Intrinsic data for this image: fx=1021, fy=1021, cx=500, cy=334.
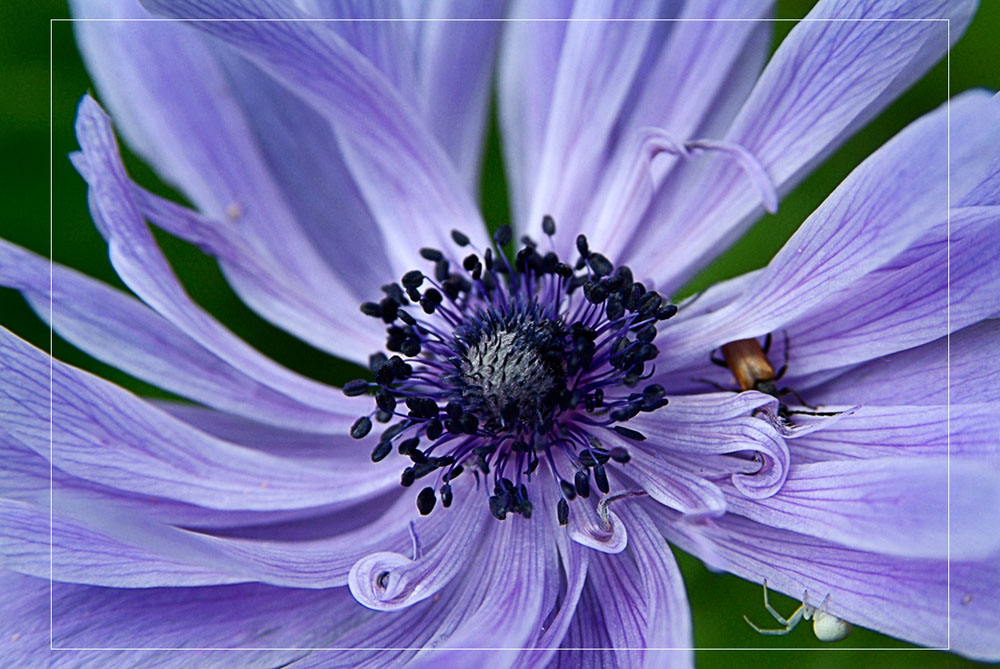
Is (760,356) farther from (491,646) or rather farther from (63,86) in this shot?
Answer: (63,86)

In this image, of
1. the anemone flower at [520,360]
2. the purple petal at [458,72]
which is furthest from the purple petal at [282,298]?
the purple petal at [458,72]

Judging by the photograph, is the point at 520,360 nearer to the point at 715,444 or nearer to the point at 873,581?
the point at 715,444

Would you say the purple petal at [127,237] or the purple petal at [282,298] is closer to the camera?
the purple petal at [127,237]

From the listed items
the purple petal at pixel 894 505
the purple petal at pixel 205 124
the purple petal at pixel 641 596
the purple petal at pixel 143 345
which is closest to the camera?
the purple petal at pixel 894 505

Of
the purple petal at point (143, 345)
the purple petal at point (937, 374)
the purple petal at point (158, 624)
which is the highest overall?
the purple petal at point (937, 374)

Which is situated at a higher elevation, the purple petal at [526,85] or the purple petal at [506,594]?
the purple petal at [526,85]

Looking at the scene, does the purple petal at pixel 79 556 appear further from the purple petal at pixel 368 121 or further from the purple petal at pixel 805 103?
the purple petal at pixel 805 103
